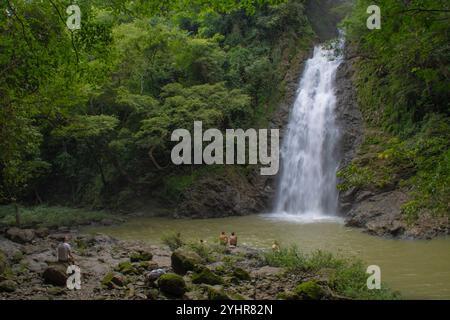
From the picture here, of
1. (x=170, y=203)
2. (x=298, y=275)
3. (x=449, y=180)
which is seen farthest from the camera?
(x=170, y=203)

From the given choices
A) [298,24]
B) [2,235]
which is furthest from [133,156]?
[298,24]

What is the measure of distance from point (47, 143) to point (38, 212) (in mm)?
8431

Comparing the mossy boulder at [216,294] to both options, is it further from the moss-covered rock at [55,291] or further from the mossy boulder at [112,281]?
the moss-covered rock at [55,291]

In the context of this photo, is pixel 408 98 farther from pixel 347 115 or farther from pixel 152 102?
pixel 152 102

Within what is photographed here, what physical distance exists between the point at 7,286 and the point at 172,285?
3525 mm

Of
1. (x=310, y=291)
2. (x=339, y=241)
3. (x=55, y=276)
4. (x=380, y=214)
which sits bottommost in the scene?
(x=339, y=241)

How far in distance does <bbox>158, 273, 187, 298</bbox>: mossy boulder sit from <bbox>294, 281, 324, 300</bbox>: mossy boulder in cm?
235

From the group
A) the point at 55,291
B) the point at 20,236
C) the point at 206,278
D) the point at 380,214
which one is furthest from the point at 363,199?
the point at 55,291

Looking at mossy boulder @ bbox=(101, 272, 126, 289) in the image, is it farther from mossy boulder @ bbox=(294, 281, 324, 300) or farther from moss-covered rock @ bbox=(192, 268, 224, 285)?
mossy boulder @ bbox=(294, 281, 324, 300)

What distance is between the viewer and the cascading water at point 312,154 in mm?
24203

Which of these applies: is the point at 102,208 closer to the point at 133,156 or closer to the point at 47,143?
the point at 133,156

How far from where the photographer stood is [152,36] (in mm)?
24219

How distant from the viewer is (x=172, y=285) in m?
9.32

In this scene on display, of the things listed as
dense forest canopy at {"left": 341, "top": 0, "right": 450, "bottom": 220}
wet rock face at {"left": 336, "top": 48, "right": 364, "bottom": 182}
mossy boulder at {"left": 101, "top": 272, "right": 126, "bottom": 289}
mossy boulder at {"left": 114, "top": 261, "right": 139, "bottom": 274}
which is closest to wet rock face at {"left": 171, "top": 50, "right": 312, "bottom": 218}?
wet rock face at {"left": 336, "top": 48, "right": 364, "bottom": 182}
